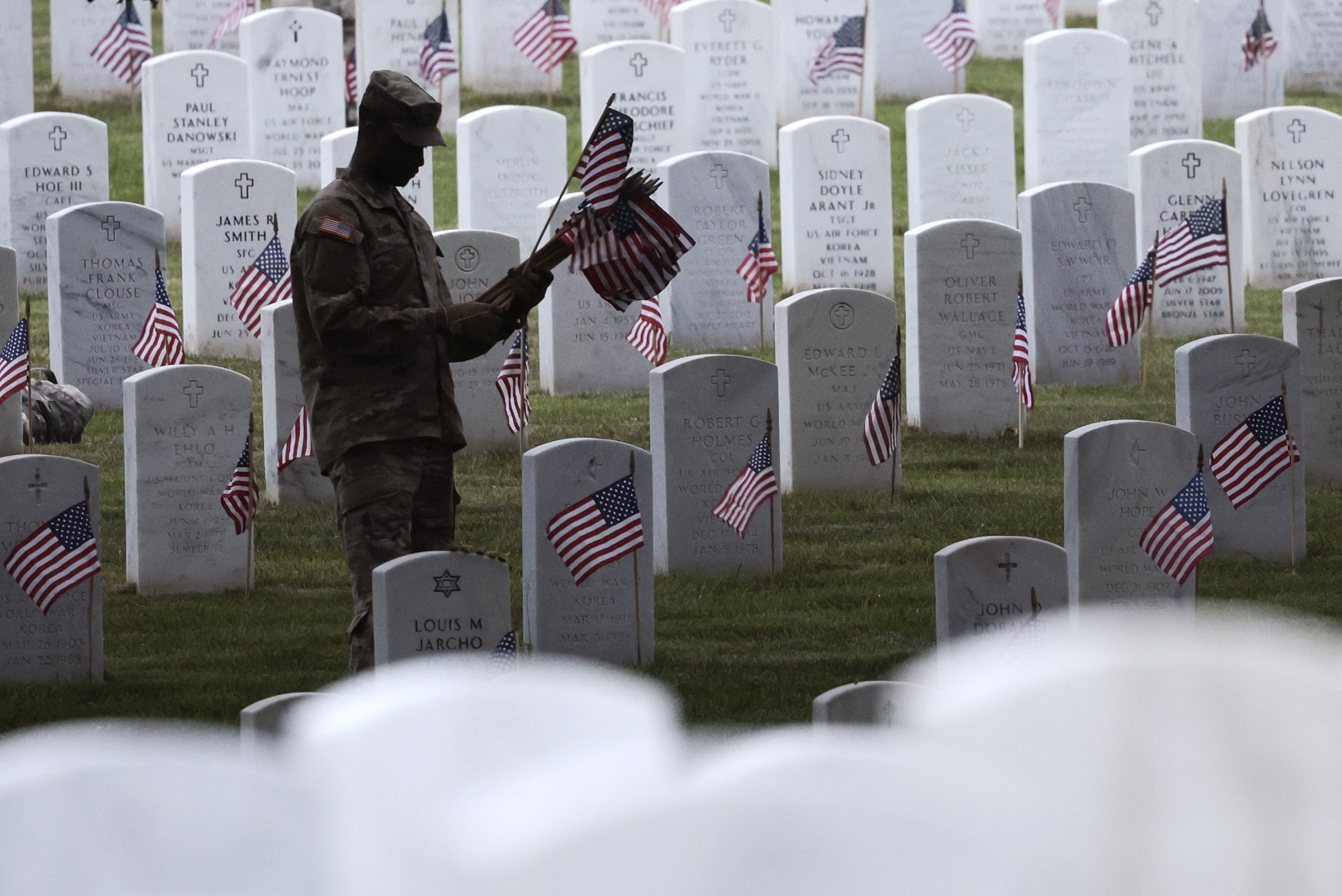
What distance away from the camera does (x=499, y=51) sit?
21281 millimetres

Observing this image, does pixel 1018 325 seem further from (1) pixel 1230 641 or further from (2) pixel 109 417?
(1) pixel 1230 641

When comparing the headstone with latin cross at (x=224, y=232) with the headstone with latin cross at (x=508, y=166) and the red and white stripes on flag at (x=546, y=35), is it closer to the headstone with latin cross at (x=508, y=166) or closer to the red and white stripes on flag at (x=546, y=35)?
the headstone with latin cross at (x=508, y=166)

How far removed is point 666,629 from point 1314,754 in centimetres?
690

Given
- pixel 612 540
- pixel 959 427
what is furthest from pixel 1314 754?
pixel 959 427

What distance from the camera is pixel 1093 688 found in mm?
1015

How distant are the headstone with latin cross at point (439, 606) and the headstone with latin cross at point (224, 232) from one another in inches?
305

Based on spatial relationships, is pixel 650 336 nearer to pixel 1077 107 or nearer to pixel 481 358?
pixel 481 358

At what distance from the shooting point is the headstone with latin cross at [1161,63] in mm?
19125

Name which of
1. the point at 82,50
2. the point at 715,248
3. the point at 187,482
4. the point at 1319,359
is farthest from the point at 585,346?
the point at 82,50

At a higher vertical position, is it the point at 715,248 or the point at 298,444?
the point at 715,248

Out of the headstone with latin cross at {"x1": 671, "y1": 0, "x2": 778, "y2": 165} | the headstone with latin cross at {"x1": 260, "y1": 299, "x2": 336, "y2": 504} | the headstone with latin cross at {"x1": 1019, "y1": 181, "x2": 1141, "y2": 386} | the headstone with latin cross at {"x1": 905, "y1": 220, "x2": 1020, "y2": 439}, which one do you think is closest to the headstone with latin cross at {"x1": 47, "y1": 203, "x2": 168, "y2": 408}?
the headstone with latin cross at {"x1": 260, "y1": 299, "x2": 336, "y2": 504}

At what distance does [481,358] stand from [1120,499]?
4556 mm

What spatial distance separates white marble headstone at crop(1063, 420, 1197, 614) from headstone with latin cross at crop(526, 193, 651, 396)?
532cm

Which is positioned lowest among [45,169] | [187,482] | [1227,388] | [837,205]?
[187,482]
